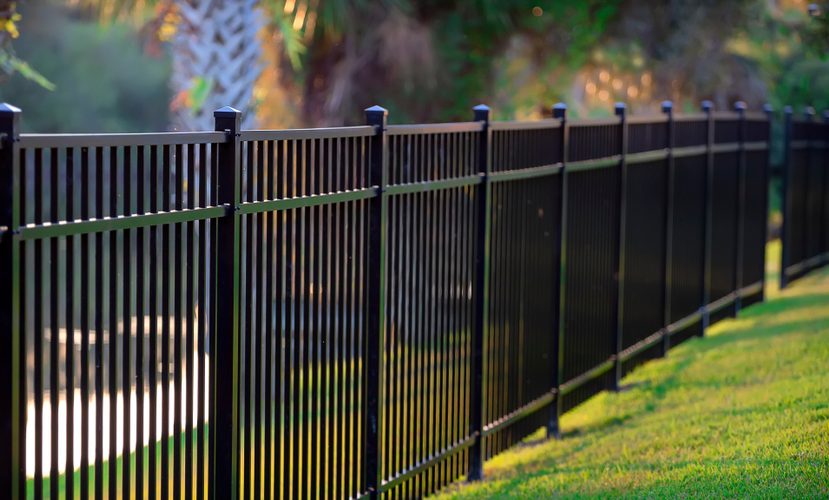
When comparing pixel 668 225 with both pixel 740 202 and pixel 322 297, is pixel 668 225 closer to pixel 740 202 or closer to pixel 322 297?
pixel 740 202

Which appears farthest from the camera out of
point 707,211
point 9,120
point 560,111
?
point 707,211

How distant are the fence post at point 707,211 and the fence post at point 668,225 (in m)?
1.16

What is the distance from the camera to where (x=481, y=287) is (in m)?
6.98

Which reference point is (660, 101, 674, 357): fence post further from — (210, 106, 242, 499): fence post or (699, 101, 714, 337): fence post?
(210, 106, 242, 499): fence post

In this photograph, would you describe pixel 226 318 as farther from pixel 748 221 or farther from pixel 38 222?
pixel 748 221

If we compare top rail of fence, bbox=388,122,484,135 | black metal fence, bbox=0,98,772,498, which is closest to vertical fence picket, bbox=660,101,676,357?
black metal fence, bbox=0,98,772,498

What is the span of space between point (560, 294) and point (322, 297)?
10.5ft

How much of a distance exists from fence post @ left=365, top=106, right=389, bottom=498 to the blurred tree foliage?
30.6 metres

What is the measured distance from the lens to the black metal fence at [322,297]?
3736mm

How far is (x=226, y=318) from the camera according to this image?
4527 millimetres

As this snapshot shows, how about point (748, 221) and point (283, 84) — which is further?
point (283, 84)

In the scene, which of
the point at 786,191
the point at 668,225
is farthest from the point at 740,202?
the point at 668,225

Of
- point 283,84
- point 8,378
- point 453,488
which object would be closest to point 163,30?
point 283,84

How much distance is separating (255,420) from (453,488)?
233 cm
